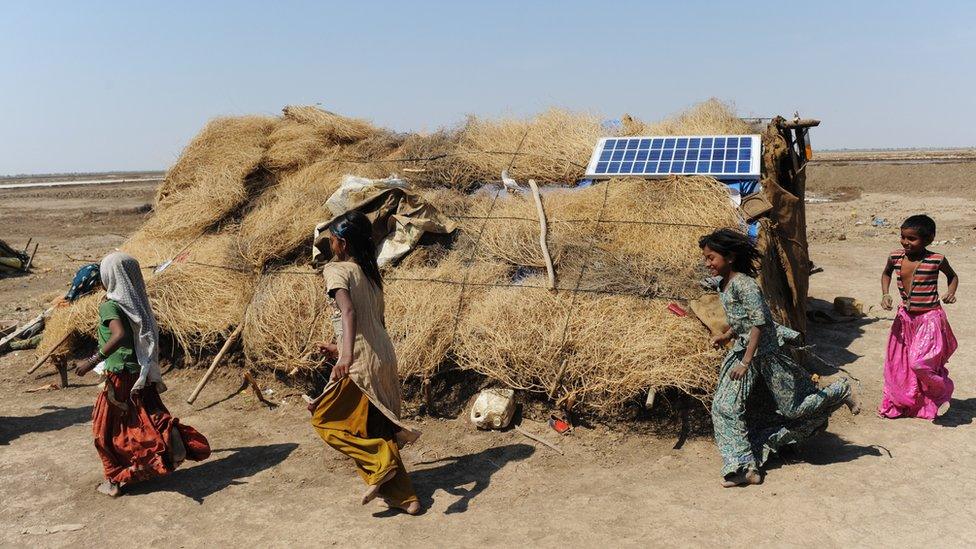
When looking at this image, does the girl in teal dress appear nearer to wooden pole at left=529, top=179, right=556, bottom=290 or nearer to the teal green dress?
the teal green dress

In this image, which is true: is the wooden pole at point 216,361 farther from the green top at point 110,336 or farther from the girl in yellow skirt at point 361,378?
the girl in yellow skirt at point 361,378

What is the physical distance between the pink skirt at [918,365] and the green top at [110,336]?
5252 mm

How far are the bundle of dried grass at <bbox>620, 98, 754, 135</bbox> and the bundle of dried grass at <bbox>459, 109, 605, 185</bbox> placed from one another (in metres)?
0.50

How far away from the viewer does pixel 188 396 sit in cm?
660

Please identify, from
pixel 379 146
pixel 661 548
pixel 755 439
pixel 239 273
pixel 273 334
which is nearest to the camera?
pixel 661 548

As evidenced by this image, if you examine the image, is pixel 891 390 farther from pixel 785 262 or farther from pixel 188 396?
pixel 188 396

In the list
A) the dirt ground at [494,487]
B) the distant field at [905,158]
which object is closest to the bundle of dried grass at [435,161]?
the dirt ground at [494,487]

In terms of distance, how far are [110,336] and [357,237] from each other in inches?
67.4

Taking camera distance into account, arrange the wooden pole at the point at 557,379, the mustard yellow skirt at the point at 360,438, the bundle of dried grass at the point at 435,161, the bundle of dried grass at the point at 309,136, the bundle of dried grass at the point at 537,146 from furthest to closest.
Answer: the bundle of dried grass at the point at 309,136 → the bundle of dried grass at the point at 435,161 → the bundle of dried grass at the point at 537,146 → the wooden pole at the point at 557,379 → the mustard yellow skirt at the point at 360,438

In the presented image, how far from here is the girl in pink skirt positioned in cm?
528

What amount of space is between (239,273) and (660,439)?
4330 millimetres

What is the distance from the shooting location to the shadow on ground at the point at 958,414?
5315mm

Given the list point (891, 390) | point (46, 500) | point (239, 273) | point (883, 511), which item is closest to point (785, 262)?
point (891, 390)

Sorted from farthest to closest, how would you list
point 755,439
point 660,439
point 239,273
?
point 239,273 < point 660,439 < point 755,439
